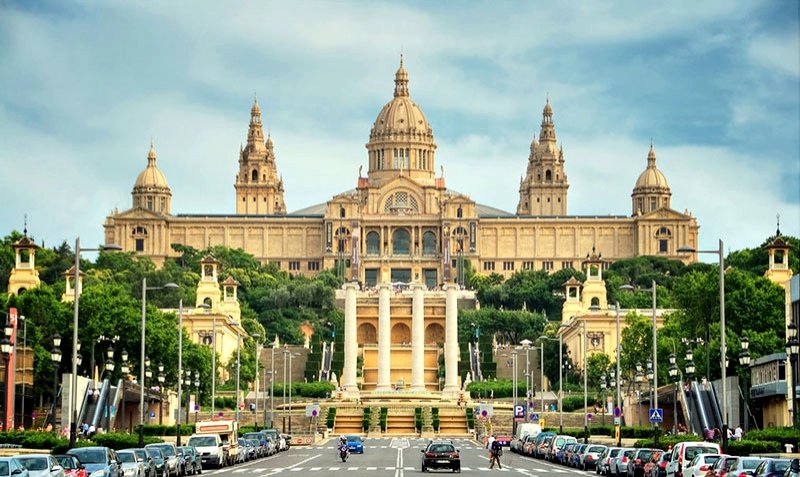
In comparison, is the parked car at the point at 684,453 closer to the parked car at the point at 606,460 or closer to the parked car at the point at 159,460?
the parked car at the point at 606,460

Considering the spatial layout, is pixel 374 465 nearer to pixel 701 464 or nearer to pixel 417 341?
pixel 701 464

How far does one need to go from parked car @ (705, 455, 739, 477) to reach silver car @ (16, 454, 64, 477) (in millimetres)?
17275

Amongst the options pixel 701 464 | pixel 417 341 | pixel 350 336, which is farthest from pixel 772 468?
pixel 417 341

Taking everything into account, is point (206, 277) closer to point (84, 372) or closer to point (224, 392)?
A: point (224, 392)

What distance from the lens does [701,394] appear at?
9775 centimetres

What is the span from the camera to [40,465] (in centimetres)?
4781

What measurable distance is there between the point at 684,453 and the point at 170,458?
18904mm

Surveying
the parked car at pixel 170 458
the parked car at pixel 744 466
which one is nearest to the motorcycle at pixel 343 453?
the parked car at pixel 170 458

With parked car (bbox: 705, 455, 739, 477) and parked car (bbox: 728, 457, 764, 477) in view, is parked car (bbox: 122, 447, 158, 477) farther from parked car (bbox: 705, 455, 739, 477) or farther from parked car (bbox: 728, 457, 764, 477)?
parked car (bbox: 728, 457, 764, 477)

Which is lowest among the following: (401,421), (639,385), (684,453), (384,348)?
(684,453)

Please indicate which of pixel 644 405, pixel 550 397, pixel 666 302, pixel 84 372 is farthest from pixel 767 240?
pixel 84 372

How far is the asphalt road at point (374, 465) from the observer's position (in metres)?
67.9

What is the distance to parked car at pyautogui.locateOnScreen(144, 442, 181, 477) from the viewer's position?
6456 cm

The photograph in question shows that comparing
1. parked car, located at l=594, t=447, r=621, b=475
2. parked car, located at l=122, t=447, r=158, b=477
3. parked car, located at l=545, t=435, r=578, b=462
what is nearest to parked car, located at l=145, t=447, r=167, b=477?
parked car, located at l=122, t=447, r=158, b=477
